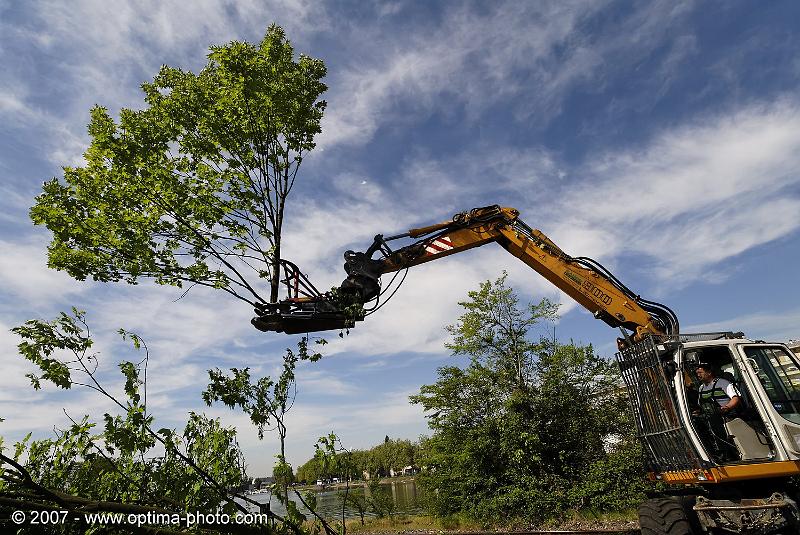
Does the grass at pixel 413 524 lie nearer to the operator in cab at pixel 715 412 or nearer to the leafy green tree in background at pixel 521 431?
the leafy green tree in background at pixel 521 431

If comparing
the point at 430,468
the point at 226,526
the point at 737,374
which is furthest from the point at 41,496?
the point at 430,468

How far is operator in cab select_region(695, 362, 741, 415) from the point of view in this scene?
681 cm

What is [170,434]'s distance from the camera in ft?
8.70

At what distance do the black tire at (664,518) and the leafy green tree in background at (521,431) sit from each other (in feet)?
31.1

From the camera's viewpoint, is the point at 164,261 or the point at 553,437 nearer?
the point at 164,261

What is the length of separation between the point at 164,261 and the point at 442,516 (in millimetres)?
15111

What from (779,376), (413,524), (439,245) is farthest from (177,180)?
(413,524)

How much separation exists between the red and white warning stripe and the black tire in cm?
566

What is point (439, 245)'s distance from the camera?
31.8ft

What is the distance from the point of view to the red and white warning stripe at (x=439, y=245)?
31.6ft

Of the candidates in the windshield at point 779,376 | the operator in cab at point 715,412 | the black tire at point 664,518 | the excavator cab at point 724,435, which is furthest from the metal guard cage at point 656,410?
the windshield at point 779,376

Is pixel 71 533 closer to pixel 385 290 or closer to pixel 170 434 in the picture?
pixel 170 434

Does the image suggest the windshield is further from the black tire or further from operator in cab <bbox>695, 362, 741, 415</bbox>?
the black tire

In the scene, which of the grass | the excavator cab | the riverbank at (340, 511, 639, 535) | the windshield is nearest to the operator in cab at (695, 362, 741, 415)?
the excavator cab
